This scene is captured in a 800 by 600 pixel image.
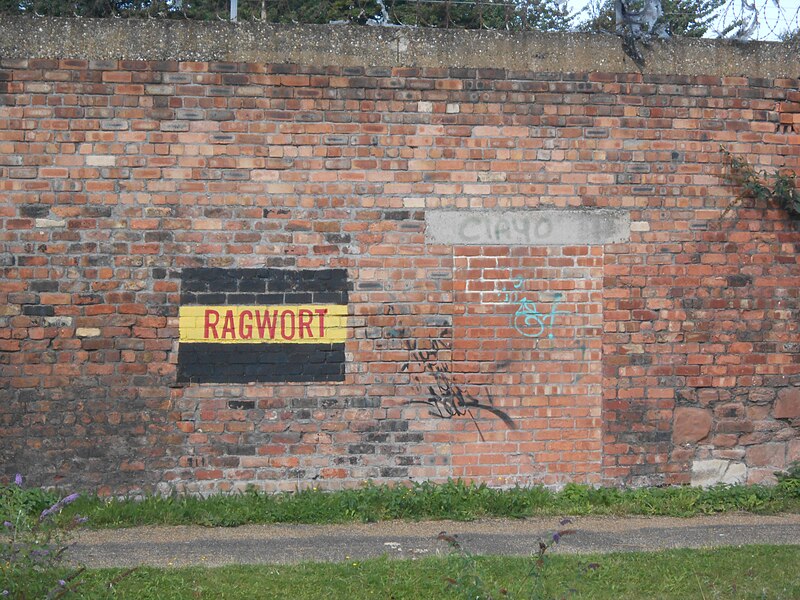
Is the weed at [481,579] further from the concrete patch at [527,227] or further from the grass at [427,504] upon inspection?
the concrete patch at [527,227]

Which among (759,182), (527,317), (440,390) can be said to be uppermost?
(759,182)

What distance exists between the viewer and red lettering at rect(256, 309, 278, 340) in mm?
6551

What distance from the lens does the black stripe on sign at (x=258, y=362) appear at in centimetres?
650

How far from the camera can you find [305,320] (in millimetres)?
6590

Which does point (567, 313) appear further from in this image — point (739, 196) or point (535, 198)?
point (739, 196)

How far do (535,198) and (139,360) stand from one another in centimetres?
325

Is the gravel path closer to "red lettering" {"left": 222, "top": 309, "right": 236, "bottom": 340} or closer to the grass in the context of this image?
the grass

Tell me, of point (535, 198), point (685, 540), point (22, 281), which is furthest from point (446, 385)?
point (22, 281)

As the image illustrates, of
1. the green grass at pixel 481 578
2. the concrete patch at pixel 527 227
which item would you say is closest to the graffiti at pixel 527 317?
the concrete patch at pixel 527 227

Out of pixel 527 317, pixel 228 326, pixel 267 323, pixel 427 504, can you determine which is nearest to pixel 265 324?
pixel 267 323

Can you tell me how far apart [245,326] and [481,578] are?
265 cm

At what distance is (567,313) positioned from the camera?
22.3ft

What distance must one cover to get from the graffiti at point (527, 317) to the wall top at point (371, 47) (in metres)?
1.76

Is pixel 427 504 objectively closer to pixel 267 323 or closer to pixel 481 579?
pixel 481 579
